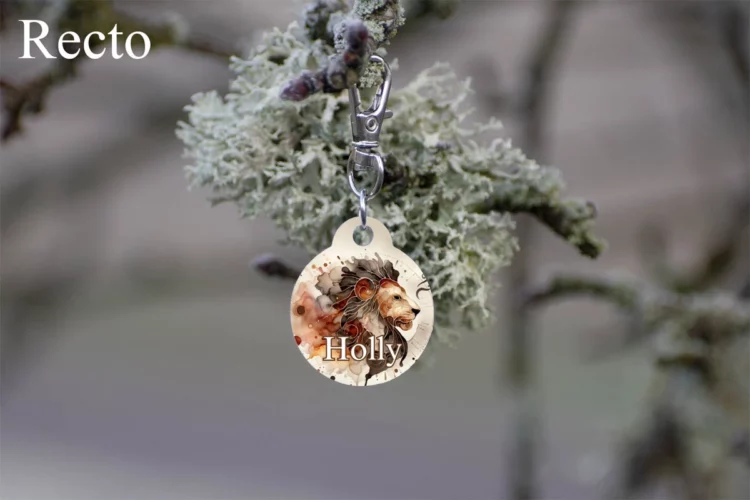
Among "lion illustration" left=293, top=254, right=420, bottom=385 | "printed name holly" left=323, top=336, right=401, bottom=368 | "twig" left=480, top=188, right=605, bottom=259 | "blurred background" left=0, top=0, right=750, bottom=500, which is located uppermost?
"blurred background" left=0, top=0, right=750, bottom=500

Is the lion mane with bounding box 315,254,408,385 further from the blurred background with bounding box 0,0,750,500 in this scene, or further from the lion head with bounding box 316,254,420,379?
the blurred background with bounding box 0,0,750,500

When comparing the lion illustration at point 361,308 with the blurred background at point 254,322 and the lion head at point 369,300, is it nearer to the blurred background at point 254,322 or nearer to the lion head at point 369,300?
the lion head at point 369,300

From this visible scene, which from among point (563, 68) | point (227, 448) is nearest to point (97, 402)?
point (227, 448)

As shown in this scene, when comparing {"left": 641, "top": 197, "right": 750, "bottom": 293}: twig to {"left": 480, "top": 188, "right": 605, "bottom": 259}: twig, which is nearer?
{"left": 480, "top": 188, "right": 605, "bottom": 259}: twig

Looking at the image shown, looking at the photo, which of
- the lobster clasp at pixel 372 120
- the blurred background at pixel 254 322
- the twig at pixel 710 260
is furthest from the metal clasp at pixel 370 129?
the blurred background at pixel 254 322

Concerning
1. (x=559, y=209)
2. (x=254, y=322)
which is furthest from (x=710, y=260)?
(x=254, y=322)

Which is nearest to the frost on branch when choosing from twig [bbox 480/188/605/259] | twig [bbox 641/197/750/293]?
twig [bbox 480/188/605/259]

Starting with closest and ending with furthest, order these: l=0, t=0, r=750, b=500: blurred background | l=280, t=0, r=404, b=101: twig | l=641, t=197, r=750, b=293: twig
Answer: l=280, t=0, r=404, b=101: twig
l=641, t=197, r=750, b=293: twig
l=0, t=0, r=750, b=500: blurred background

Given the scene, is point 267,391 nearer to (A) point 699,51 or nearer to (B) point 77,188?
(B) point 77,188
